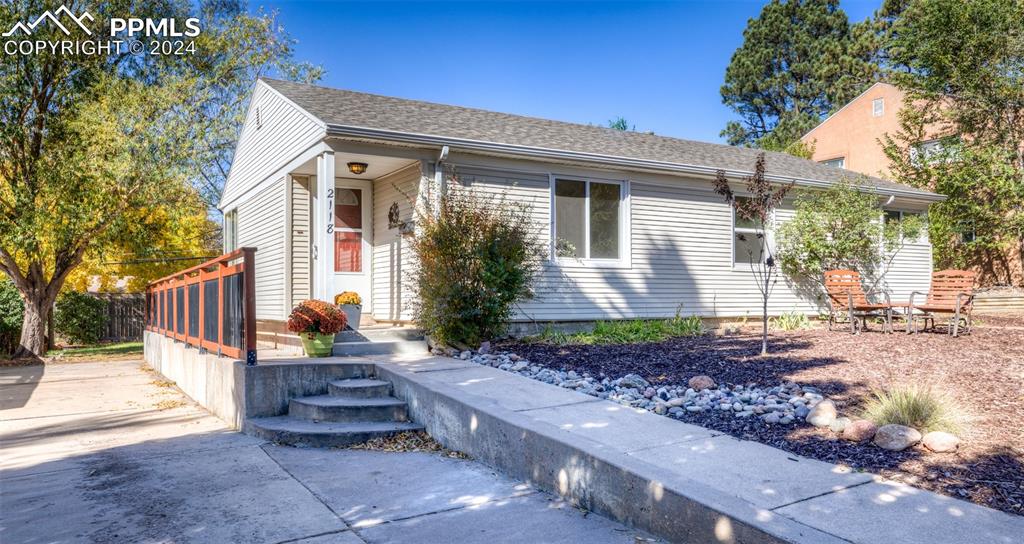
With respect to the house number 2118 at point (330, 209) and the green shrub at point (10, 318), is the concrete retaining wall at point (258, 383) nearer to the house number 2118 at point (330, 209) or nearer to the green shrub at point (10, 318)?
the house number 2118 at point (330, 209)

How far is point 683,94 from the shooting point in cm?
3378

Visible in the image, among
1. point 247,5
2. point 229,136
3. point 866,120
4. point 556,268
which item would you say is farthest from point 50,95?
point 866,120

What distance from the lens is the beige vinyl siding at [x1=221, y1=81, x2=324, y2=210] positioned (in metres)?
9.22

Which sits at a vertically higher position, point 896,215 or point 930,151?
point 930,151

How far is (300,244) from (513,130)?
12.6ft

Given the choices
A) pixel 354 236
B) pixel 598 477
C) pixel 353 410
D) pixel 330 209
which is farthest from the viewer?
pixel 354 236

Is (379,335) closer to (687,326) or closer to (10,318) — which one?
(687,326)

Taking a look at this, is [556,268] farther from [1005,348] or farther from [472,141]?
[1005,348]

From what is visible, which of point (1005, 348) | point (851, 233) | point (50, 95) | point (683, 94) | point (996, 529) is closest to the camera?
point (996, 529)

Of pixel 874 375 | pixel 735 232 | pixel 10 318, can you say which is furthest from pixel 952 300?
pixel 10 318

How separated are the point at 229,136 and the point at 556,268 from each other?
1286 centimetres

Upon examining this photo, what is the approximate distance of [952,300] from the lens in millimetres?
9961

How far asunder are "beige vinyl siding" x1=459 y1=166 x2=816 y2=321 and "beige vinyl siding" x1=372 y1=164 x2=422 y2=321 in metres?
0.91

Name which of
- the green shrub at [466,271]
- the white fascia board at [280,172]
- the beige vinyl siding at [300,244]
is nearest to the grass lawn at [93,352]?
the white fascia board at [280,172]
